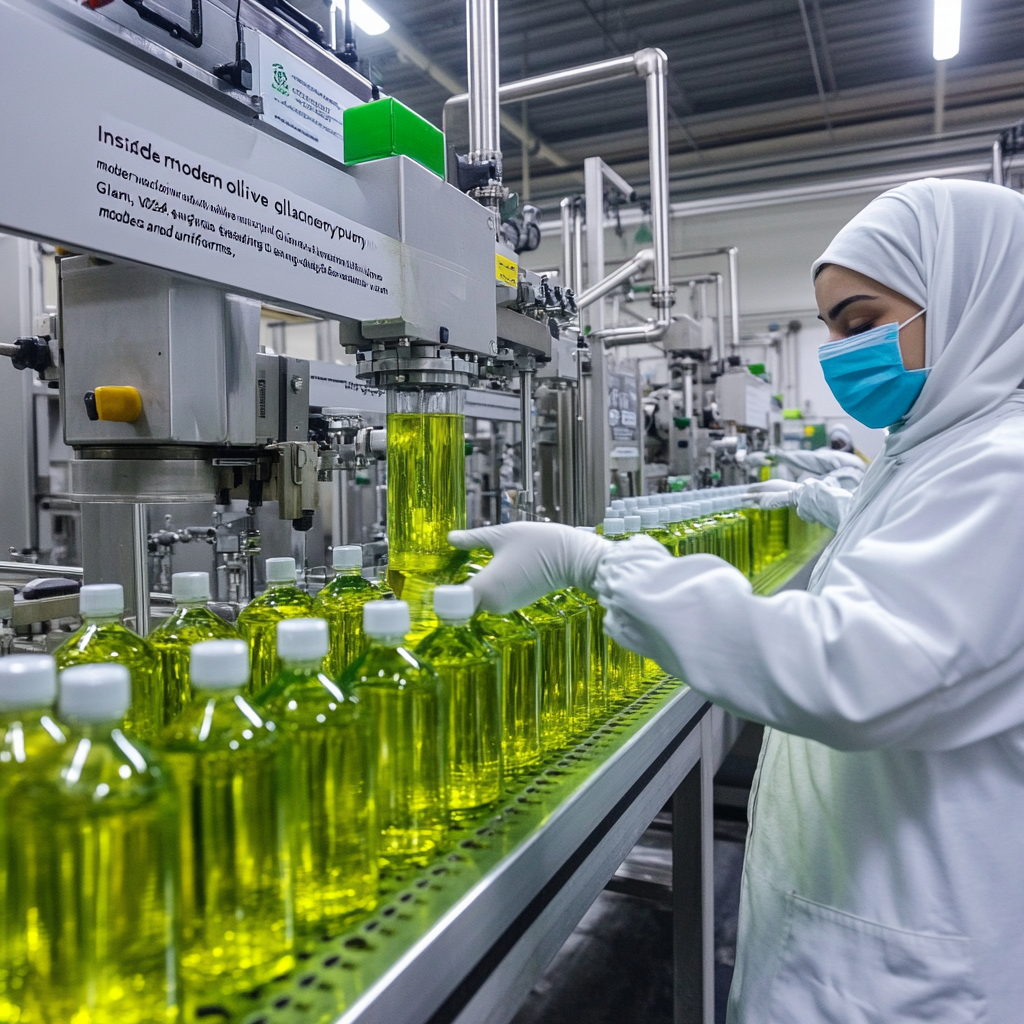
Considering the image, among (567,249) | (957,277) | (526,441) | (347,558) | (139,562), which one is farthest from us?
(567,249)

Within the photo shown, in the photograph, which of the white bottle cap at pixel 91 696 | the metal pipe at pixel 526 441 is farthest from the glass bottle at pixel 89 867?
the metal pipe at pixel 526 441

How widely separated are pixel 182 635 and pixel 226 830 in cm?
33

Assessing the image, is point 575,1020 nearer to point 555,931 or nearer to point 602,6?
point 555,931

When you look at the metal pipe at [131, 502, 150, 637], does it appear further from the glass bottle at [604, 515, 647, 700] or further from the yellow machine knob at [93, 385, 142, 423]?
the glass bottle at [604, 515, 647, 700]

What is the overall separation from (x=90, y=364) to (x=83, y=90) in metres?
0.35

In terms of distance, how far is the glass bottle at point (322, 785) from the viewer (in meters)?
0.66

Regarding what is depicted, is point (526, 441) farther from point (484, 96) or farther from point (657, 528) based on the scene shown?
point (484, 96)

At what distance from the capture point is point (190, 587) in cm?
89

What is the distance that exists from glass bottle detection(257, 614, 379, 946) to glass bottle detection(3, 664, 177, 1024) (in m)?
0.13

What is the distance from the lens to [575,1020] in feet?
7.14

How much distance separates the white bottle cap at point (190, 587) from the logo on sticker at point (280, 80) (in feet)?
2.01

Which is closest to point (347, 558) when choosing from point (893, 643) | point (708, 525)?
point (893, 643)

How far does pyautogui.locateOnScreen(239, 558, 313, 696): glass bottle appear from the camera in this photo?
0.95 metres

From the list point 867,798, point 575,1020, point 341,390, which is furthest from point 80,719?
point 341,390
